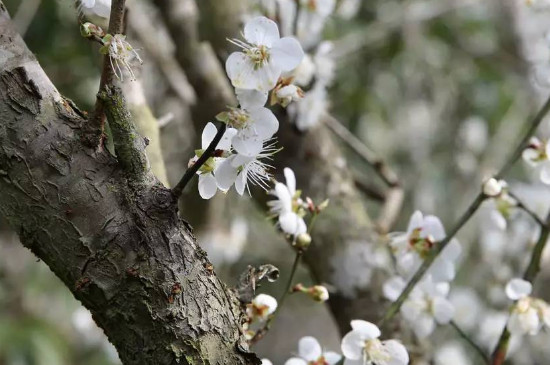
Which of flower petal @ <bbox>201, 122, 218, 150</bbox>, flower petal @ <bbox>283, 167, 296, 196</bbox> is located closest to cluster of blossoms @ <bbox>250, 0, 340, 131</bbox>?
flower petal @ <bbox>283, 167, 296, 196</bbox>

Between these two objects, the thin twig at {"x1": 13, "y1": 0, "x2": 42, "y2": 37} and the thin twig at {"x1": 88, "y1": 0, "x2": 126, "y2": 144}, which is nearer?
the thin twig at {"x1": 88, "y1": 0, "x2": 126, "y2": 144}

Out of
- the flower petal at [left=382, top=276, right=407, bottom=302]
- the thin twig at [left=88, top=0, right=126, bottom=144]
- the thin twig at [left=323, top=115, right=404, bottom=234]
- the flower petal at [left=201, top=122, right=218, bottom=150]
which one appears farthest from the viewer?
the thin twig at [left=323, top=115, right=404, bottom=234]

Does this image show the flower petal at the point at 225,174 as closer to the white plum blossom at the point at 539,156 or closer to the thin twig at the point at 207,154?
the thin twig at the point at 207,154

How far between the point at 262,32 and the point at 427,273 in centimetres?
52

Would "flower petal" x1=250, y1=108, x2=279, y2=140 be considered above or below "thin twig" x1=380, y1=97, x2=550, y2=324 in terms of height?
above

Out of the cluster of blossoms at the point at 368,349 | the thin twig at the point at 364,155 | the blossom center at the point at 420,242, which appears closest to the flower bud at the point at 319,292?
the cluster of blossoms at the point at 368,349

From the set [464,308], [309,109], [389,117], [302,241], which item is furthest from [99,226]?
[389,117]

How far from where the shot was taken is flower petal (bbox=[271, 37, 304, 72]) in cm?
74

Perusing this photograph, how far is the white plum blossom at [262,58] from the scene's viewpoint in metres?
0.70

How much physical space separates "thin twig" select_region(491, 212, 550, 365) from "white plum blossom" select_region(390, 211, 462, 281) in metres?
0.11

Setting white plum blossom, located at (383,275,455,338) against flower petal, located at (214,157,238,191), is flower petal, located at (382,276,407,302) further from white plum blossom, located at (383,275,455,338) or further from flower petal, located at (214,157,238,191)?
flower petal, located at (214,157,238,191)

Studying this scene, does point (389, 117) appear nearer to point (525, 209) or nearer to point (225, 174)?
point (525, 209)

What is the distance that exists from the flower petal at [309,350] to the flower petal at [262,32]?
18.1 inches

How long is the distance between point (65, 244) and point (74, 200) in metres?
0.04
